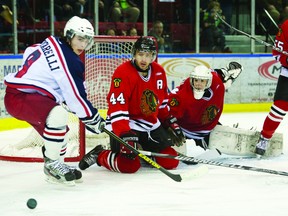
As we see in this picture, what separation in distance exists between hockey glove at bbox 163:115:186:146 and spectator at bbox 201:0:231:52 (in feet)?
13.0

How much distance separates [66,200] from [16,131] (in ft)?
9.30

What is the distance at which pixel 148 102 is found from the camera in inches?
A: 167

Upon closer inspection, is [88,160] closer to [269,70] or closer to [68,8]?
[68,8]

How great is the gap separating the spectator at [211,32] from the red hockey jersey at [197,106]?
3.70 meters

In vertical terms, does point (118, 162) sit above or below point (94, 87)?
below

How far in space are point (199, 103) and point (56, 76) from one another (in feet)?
4.15

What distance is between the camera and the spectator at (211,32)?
8.37m

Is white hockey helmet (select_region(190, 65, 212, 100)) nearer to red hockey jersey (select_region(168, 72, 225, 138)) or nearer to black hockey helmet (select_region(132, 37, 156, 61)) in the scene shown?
red hockey jersey (select_region(168, 72, 225, 138))

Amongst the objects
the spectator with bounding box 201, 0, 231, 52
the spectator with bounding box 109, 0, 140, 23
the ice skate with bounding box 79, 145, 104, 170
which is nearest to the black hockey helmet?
the ice skate with bounding box 79, 145, 104, 170

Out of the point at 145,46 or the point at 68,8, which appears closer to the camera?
the point at 145,46

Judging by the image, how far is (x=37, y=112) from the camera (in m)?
3.68

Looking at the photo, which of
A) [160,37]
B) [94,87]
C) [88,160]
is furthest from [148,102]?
[160,37]

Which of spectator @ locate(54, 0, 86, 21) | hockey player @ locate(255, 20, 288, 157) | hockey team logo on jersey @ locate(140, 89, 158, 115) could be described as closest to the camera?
hockey team logo on jersey @ locate(140, 89, 158, 115)

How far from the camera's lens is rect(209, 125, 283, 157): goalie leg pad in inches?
185
